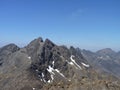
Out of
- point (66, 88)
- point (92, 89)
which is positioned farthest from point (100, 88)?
point (66, 88)

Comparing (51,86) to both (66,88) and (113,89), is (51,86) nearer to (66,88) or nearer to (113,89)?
(66,88)

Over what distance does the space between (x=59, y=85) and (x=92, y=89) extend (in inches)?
829

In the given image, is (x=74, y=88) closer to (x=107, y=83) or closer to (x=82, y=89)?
(x=82, y=89)

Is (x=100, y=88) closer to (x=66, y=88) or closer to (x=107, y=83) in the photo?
(x=107, y=83)

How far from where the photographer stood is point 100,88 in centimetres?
18575

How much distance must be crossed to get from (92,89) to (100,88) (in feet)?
17.4

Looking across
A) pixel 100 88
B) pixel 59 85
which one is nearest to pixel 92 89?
pixel 100 88

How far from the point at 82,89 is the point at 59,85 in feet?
48.5

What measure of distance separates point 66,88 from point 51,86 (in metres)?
9.68

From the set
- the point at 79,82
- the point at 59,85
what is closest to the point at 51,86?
the point at 59,85

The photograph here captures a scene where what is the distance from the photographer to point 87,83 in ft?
630

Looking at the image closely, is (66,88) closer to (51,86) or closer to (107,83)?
(51,86)

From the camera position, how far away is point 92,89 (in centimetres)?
18812

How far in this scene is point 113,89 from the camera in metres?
184
